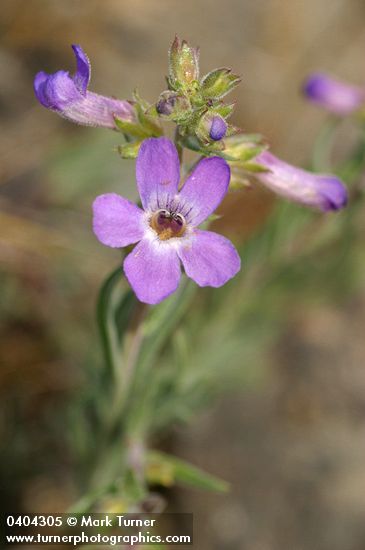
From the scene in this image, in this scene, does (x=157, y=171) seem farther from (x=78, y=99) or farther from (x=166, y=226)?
(x=78, y=99)

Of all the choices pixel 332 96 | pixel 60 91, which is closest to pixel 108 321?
pixel 60 91

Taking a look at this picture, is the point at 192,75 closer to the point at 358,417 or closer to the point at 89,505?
the point at 89,505

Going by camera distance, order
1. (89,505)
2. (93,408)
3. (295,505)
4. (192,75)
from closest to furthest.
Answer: (192,75), (89,505), (93,408), (295,505)

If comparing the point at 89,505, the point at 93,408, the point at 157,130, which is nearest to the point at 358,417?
the point at 93,408

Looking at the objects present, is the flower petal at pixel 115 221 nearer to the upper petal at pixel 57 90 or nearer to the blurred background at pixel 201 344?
the upper petal at pixel 57 90

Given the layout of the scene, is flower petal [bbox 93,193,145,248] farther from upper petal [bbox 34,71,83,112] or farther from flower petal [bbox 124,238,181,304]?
upper petal [bbox 34,71,83,112]
